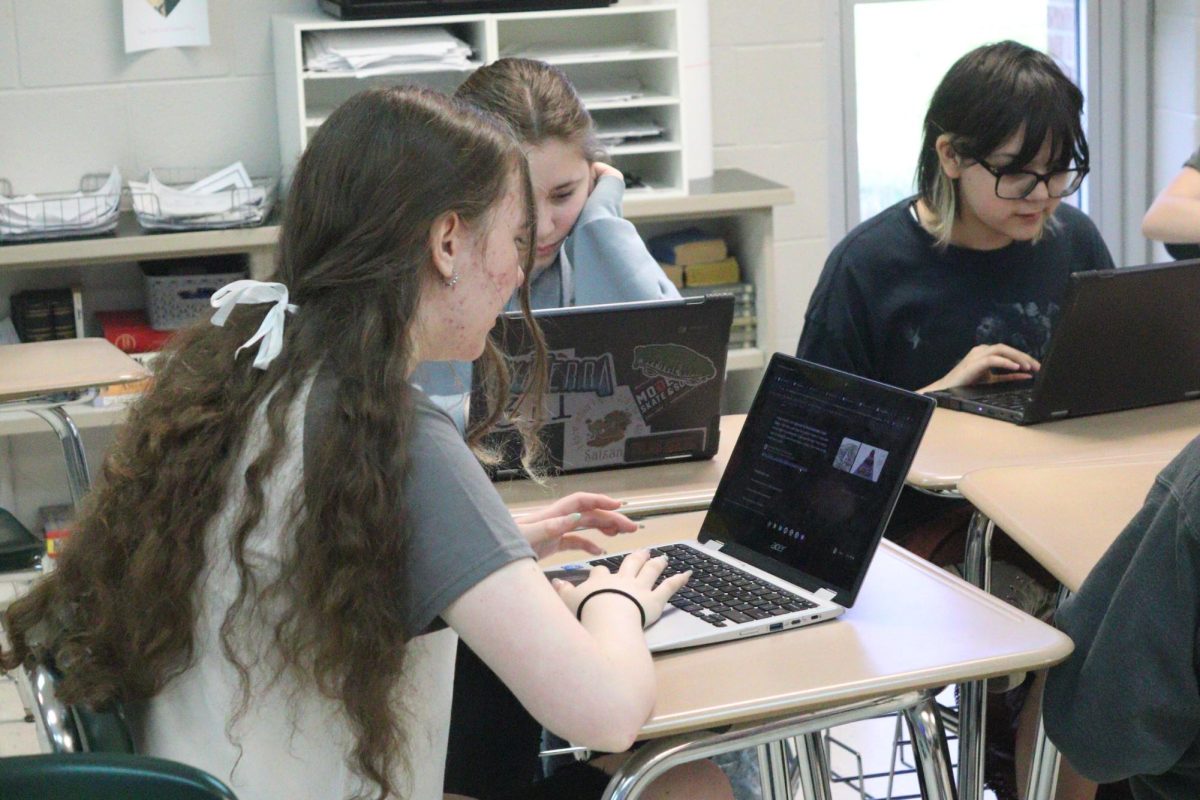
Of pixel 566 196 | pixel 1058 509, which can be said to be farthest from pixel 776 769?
pixel 566 196

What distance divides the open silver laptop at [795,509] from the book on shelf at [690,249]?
1.86 meters

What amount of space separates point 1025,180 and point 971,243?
15 cm

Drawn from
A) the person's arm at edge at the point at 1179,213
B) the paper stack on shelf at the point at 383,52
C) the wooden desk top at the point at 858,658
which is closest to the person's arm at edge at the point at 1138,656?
the wooden desk top at the point at 858,658

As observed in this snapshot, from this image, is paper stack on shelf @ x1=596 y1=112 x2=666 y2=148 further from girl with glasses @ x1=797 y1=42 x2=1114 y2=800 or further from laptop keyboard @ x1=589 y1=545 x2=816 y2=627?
laptop keyboard @ x1=589 y1=545 x2=816 y2=627

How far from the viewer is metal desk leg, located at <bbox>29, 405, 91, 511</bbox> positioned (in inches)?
108

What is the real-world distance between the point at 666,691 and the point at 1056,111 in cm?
140

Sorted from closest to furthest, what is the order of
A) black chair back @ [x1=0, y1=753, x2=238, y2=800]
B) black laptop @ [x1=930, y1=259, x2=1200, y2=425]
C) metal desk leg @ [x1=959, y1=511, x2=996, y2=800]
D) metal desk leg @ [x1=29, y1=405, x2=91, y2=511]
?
1. black chair back @ [x1=0, y1=753, x2=238, y2=800]
2. metal desk leg @ [x1=959, y1=511, x2=996, y2=800]
3. black laptop @ [x1=930, y1=259, x2=1200, y2=425]
4. metal desk leg @ [x1=29, y1=405, x2=91, y2=511]

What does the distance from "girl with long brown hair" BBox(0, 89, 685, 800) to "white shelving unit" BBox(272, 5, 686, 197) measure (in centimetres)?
191

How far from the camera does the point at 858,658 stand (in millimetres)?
1266

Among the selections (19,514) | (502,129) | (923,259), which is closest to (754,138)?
(923,259)

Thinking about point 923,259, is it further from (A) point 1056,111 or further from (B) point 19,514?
(B) point 19,514

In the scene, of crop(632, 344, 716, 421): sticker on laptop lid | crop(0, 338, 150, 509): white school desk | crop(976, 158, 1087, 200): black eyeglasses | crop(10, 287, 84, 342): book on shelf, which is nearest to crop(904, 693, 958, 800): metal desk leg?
crop(632, 344, 716, 421): sticker on laptop lid

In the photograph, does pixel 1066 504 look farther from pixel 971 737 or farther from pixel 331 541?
pixel 331 541

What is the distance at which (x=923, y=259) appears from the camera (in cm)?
236
